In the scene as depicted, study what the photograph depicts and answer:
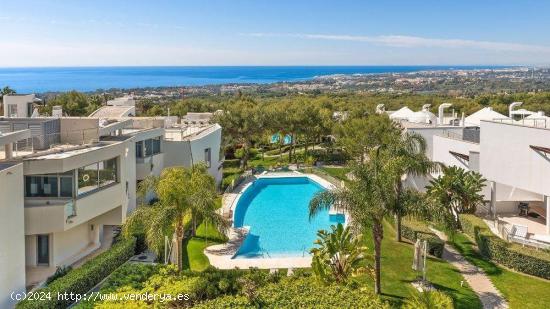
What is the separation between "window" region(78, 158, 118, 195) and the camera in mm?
15258

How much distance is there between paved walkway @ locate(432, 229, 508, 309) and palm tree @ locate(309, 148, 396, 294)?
3212mm

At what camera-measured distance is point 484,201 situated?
73.6ft

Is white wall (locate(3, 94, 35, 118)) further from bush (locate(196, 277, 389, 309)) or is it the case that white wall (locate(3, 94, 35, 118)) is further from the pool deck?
bush (locate(196, 277, 389, 309))

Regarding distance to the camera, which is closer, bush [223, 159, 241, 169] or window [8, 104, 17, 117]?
window [8, 104, 17, 117]

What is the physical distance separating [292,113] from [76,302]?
2912 cm

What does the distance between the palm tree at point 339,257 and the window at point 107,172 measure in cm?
802

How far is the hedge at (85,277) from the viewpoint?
11.9 m

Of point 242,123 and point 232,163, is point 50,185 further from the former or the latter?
point 232,163

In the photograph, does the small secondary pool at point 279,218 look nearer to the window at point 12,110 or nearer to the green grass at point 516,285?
the green grass at point 516,285

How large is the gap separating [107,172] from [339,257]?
8917mm

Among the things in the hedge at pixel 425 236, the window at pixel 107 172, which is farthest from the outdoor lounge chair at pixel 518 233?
the window at pixel 107 172

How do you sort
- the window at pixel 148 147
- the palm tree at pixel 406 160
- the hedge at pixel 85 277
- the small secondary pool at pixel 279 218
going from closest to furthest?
1. the hedge at pixel 85 277
2. the palm tree at pixel 406 160
3. the small secondary pool at pixel 279 218
4. the window at pixel 148 147

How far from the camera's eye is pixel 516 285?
49.6 ft

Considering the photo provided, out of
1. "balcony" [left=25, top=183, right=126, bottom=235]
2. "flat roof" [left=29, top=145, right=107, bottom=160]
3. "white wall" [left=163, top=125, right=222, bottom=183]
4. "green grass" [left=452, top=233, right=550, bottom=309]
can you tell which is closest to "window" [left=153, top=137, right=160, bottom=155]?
"white wall" [left=163, top=125, right=222, bottom=183]
